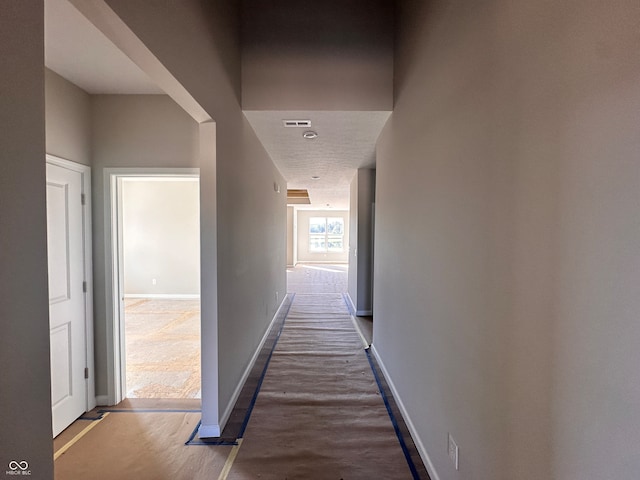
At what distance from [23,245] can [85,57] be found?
6.21 feet

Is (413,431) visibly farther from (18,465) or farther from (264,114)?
(264,114)

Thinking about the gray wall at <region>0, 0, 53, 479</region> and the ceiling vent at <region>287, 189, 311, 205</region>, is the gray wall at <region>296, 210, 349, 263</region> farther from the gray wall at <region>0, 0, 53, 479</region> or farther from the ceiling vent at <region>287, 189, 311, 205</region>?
the gray wall at <region>0, 0, 53, 479</region>

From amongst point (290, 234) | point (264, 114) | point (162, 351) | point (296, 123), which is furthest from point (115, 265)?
point (290, 234)

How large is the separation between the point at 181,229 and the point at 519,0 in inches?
268

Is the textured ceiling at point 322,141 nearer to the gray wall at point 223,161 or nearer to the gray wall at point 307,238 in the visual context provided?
the gray wall at point 223,161

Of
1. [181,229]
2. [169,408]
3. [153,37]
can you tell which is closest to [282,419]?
[169,408]

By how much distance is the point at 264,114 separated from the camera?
8.86 feet

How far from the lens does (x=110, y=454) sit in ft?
6.39

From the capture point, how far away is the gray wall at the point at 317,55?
8.52ft

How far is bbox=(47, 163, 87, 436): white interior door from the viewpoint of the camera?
6.95ft

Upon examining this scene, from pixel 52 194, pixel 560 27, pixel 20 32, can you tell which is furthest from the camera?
pixel 52 194

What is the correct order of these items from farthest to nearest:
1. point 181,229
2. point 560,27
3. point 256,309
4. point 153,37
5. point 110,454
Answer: point 181,229
point 256,309
point 110,454
point 153,37
point 560,27

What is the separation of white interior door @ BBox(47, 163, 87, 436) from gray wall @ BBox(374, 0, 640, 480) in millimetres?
2564

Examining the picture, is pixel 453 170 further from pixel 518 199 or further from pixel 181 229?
pixel 181 229
